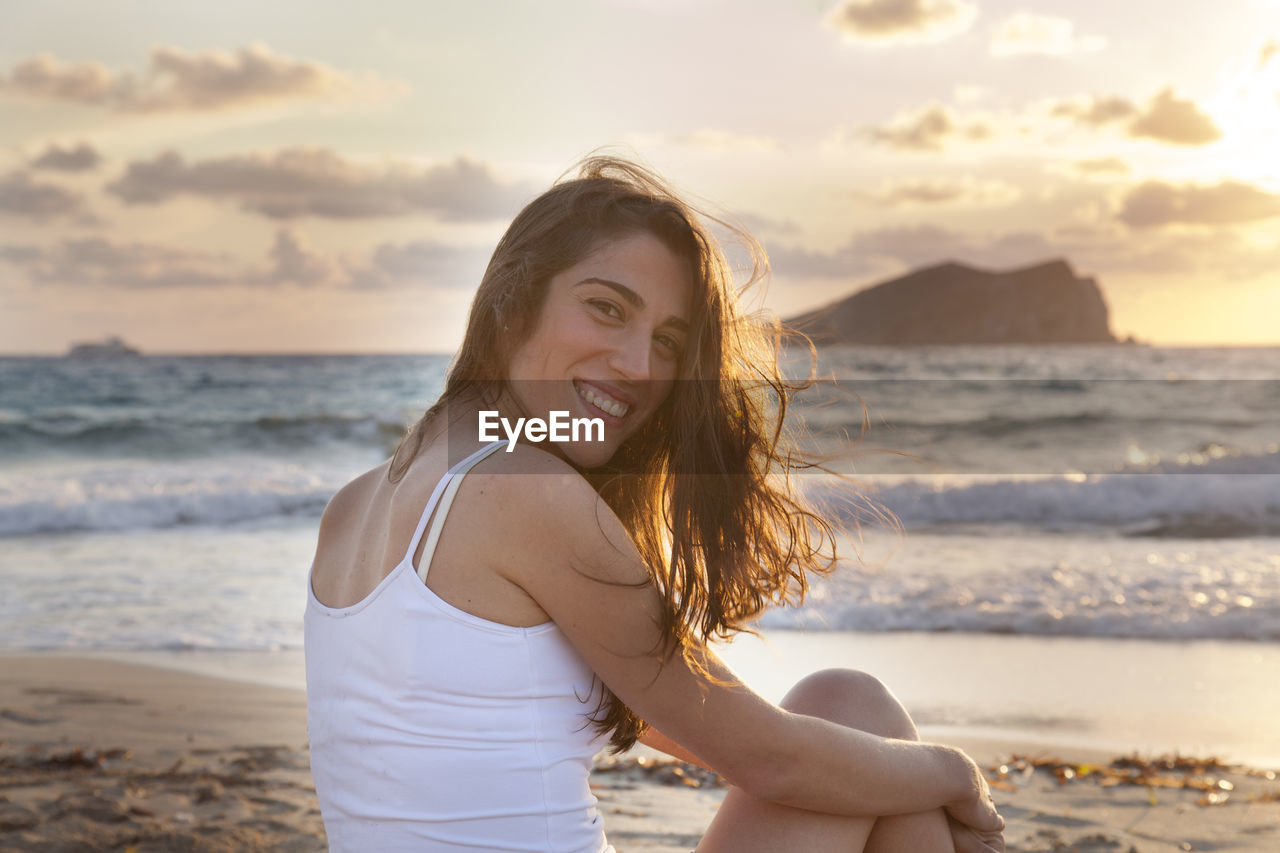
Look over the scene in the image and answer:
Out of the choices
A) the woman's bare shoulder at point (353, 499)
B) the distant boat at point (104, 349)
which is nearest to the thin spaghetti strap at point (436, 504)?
the woman's bare shoulder at point (353, 499)

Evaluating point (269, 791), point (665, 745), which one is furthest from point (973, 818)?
point (269, 791)

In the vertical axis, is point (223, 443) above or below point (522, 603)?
below

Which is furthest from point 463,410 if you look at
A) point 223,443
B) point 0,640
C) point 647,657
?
point 223,443

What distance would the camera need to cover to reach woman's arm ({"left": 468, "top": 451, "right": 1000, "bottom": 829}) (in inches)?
64.9

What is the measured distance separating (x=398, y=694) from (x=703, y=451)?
2.48ft

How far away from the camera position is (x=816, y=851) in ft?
6.67

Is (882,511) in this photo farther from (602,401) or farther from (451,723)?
(451,723)

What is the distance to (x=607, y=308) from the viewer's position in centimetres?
204

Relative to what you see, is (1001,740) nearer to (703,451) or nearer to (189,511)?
(703,451)

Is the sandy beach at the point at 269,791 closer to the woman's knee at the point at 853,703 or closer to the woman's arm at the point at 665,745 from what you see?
the woman's arm at the point at 665,745

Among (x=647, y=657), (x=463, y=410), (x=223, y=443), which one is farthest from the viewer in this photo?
(x=223, y=443)

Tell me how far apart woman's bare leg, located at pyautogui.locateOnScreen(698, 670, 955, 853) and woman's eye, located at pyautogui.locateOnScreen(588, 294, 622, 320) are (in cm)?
90

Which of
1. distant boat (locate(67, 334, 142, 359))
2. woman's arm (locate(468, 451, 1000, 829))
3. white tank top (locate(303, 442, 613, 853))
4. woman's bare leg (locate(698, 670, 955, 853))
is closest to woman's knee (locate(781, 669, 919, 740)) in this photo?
woman's bare leg (locate(698, 670, 955, 853))

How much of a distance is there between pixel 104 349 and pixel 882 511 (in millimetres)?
51786
